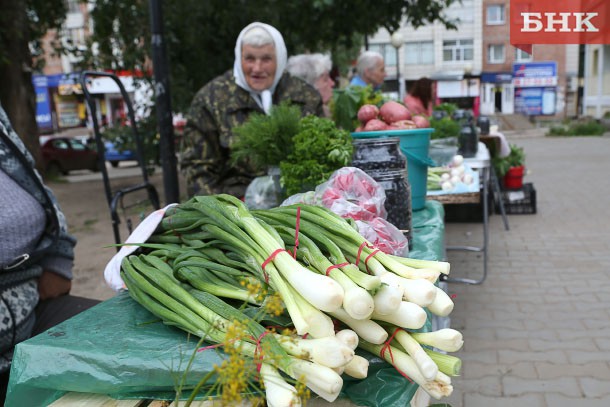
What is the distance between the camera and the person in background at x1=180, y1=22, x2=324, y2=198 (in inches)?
124

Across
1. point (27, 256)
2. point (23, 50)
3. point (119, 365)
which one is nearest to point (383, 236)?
point (119, 365)

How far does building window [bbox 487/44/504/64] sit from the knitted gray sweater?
45.8m

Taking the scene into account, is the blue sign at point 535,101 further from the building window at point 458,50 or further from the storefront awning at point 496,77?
the building window at point 458,50

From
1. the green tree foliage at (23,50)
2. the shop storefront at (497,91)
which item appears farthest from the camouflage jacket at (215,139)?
the shop storefront at (497,91)

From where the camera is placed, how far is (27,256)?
2.04m

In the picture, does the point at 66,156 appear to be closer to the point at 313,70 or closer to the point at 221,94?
the point at 313,70

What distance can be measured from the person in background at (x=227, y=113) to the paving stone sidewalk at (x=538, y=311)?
1.81 meters

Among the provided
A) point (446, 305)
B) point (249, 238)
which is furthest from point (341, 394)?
point (249, 238)

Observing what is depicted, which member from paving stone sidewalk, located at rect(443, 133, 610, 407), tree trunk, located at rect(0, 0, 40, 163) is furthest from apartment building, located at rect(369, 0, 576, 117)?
paving stone sidewalk, located at rect(443, 133, 610, 407)

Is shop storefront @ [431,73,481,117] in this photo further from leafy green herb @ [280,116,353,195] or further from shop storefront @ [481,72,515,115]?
leafy green herb @ [280,116,353,195]

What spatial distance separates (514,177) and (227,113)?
536cm

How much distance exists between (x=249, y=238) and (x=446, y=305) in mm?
524

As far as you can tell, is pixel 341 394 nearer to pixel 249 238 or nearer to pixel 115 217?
pixel 249 238

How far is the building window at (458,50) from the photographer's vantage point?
41.2 meters
